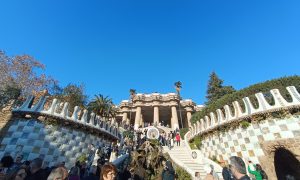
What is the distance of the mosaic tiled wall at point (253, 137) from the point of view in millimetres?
11498

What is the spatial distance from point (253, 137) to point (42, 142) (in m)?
15.2

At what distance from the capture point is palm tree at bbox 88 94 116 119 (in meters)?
34.2

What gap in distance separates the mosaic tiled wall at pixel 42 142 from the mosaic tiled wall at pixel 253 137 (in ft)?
39.2

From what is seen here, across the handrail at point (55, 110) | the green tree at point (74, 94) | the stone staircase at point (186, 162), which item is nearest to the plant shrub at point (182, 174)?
the stone staircase at point (186, 162)

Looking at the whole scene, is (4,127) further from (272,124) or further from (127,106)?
(127,106)

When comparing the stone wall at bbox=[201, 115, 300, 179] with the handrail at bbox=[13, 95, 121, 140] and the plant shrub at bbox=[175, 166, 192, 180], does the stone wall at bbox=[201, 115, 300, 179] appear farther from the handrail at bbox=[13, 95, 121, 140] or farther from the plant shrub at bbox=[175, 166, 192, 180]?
the handrail at bbox=[13, 95, 121, 140]

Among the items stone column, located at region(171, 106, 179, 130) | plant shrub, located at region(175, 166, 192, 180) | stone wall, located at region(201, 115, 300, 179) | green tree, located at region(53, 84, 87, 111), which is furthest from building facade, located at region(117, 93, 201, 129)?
plant shrub, located at region(175, 166, 192, 180)

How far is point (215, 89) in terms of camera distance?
41750 millimetres

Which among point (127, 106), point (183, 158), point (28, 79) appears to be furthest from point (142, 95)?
point (183, 158)

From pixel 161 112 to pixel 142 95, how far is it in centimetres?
735

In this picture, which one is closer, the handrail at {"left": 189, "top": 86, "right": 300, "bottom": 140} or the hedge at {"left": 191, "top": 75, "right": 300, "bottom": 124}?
the handrail at {"left": 189, "top": 86, "right": 300, "bottom": 140}

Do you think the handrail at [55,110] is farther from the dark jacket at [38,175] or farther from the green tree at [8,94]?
the dark jacket at [38,175]

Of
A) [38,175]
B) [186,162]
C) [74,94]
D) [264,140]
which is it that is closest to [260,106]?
[264,140]

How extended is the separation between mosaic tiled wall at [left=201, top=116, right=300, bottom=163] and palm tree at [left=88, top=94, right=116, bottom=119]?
23.6 metres
